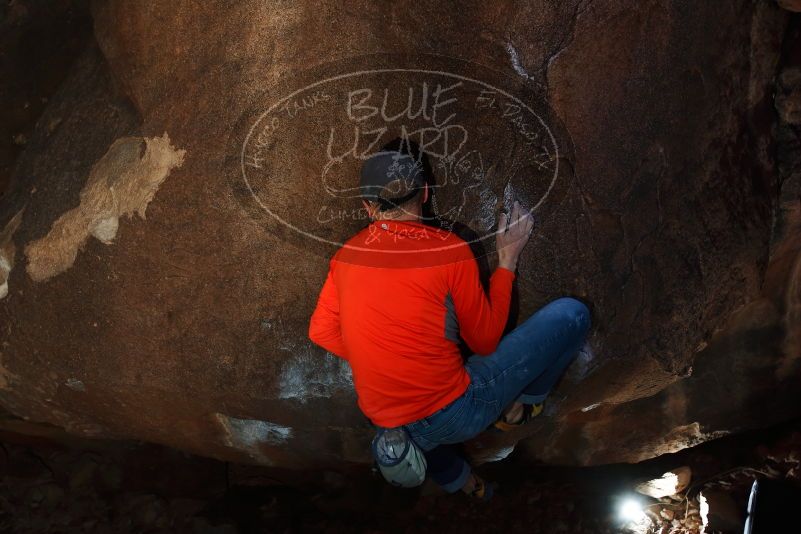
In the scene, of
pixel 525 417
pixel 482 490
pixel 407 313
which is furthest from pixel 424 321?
pixel 482 490

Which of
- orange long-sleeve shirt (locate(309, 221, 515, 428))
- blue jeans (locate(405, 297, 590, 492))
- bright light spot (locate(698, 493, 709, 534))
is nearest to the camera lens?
orange long-sleeve shirt (locate(309, 221, 515, 428))

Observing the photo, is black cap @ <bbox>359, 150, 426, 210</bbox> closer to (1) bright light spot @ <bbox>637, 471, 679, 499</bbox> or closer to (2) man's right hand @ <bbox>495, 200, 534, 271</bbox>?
(2) man's right hand @ <bbox>495, 200, 534, 271</bbox>

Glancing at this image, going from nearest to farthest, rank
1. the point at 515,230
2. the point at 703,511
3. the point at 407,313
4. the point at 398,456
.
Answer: the point at 407,313 → the point at 398,456 → the point at 515,230 → the point at 703,511

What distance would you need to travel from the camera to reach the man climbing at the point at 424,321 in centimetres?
217

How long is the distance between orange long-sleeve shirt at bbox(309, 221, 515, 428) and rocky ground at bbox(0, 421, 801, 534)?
1.31 m

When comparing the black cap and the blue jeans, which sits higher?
the black cap

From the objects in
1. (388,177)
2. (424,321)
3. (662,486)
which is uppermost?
(388,177)

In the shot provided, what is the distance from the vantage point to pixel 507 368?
2471mm

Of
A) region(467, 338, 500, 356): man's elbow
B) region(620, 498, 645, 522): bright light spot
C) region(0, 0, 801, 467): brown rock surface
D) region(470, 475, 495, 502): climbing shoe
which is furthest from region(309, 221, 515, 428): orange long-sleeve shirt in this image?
region(620, 498, 645, 522): bright light spot

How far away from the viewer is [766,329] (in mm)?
3064

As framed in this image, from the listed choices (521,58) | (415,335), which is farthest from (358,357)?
(521,58)

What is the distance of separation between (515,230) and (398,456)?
97 cm

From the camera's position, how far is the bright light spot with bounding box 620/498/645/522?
3.28m

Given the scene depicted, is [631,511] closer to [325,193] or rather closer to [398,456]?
[398,456]
